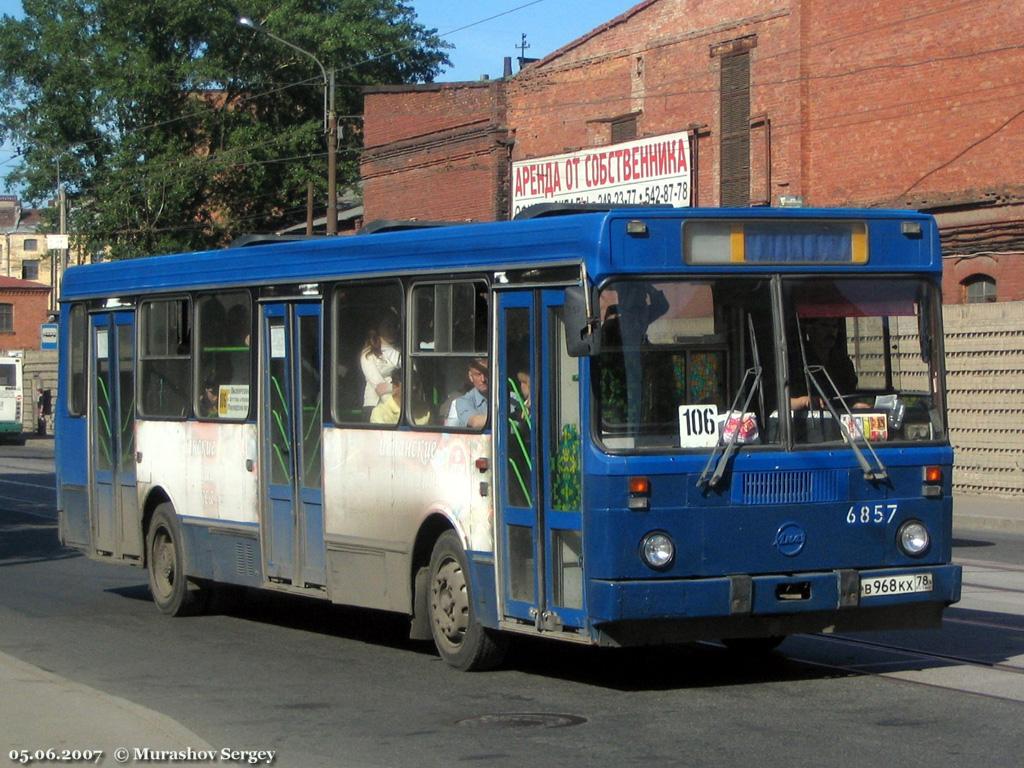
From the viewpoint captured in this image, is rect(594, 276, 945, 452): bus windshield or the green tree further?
the green tree

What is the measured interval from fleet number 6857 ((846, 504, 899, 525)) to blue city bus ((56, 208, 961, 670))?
0.01 m

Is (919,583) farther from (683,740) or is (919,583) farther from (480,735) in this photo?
(480,735)

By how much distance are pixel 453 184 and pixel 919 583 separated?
33.9 m

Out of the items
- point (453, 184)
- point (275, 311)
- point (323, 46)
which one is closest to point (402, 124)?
point (453, 184)

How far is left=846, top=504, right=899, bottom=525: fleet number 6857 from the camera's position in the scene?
887 cm

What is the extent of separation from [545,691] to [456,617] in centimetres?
90

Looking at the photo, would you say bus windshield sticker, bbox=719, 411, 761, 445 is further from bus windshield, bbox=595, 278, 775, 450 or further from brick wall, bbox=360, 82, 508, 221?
brick wall, bbox=360, 82, 508, 221

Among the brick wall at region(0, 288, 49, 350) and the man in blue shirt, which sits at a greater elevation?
the brick wall at region(0, 288, 49, 350)

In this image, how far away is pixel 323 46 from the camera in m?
58.4

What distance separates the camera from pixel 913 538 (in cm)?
901

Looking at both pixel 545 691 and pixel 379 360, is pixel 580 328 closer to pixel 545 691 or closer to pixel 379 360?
pixel 545 691

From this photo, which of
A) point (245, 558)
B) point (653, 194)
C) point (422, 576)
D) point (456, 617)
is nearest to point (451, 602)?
point (456, 617)

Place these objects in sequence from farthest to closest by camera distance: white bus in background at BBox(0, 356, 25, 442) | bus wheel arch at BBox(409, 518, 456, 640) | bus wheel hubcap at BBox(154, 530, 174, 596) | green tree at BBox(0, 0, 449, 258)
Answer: green tree at BBox(0, 0, 449, 258) → white bus in background at BBox(0, 356, 25, 442) → bus wheel hubcap at BBox(154, 530, 174, 596) → bus wheel arch at BBox(409, 518, 456, 640)

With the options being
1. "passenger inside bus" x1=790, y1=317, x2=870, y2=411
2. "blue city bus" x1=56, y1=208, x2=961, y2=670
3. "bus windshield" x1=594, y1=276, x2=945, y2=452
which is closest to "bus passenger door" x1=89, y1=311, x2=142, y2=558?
"blue city bus" x1=56, y1=208, x2=961, y2=670
